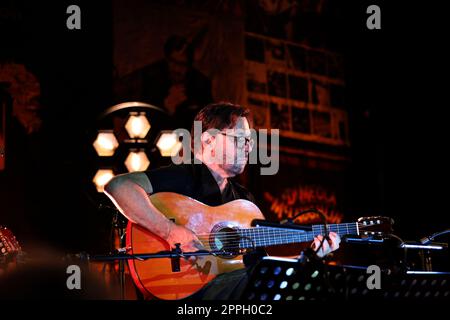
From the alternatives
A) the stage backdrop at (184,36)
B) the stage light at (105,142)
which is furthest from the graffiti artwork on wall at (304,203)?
the stage light at (105,142)

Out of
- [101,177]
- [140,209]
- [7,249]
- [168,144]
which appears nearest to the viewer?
[7,249]

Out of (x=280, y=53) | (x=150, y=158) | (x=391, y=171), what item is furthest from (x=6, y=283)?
(x=280, y=53)

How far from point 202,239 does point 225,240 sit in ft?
0.59

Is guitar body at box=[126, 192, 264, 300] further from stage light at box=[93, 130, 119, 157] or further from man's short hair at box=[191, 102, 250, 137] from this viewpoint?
stage light at box=[93, 130, 119, 157]

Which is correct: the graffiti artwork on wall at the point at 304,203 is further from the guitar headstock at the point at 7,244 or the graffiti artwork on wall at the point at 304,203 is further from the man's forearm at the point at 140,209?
the guitar headstock at the point at 7,244

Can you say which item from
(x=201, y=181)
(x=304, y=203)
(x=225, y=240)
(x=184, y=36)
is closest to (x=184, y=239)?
(x=225, y=240)

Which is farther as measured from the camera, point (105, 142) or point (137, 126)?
point (137, 126)

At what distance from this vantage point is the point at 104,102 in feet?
26.8

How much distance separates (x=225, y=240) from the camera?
14.4ft

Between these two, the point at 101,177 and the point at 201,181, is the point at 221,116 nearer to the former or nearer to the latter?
the point at 201,181

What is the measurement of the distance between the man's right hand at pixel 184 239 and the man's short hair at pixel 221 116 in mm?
965
